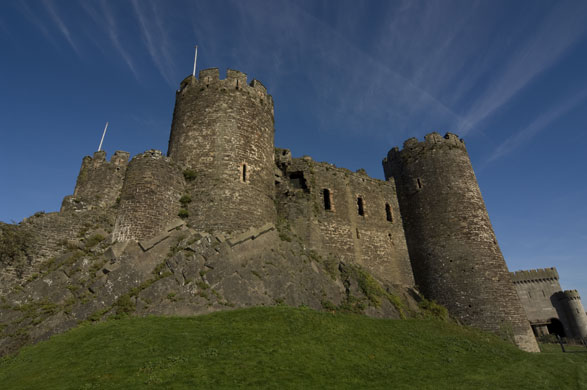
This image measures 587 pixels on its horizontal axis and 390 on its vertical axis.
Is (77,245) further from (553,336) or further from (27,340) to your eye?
(553,336)

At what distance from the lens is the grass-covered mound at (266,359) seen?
26.2 feet

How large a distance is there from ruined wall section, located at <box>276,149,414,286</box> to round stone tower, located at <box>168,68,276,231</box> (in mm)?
1842

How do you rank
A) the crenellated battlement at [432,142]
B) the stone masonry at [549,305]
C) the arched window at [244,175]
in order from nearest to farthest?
the arched window at [244,175], the crenellated battlement at [432,142], the stone masonry at [549,305]

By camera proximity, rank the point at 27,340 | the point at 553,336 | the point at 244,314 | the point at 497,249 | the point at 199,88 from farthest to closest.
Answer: the point at 553,336
the point at 497,249
the point at 199,88
the point at 244,314
the point at 27,340

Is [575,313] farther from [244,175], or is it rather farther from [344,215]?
[244,175]

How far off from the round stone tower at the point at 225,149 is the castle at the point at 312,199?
6 cm

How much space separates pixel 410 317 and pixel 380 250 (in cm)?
516

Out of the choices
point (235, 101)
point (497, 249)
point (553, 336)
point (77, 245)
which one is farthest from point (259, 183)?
point (553, 336)

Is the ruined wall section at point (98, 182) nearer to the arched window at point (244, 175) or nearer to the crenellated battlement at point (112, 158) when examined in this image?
the crenellated battlement at point (112, 158)

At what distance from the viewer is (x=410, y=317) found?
17.5 m

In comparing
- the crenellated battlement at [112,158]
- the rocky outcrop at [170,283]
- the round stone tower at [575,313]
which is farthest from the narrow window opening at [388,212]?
the round stone tower at [575,313]

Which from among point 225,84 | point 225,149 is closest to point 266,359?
point 225,149

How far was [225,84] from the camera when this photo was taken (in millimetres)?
18859

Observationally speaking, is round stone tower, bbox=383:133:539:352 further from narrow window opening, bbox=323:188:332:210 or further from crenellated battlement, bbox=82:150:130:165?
crenellated battlement, bbox=82:150:130:165
